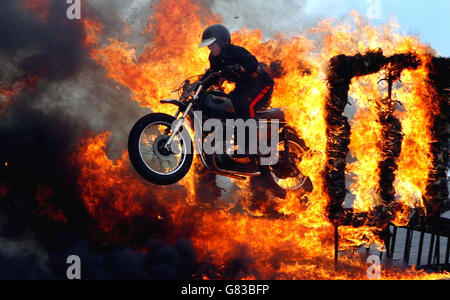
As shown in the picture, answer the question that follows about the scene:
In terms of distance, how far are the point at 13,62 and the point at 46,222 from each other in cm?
456

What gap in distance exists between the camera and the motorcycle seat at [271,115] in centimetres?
917

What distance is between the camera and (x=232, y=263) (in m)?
9.22

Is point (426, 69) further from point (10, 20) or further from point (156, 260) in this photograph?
point (10, 20)

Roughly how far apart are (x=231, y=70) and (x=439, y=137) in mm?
5609

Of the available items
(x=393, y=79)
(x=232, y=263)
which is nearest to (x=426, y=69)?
(x=393, y=79)

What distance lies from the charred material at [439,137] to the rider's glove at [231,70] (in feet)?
16.7

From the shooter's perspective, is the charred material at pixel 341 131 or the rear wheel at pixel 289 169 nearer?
the charred material at pixel 341 131

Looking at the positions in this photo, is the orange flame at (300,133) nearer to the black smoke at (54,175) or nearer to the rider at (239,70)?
the black smoke at (54,175)
